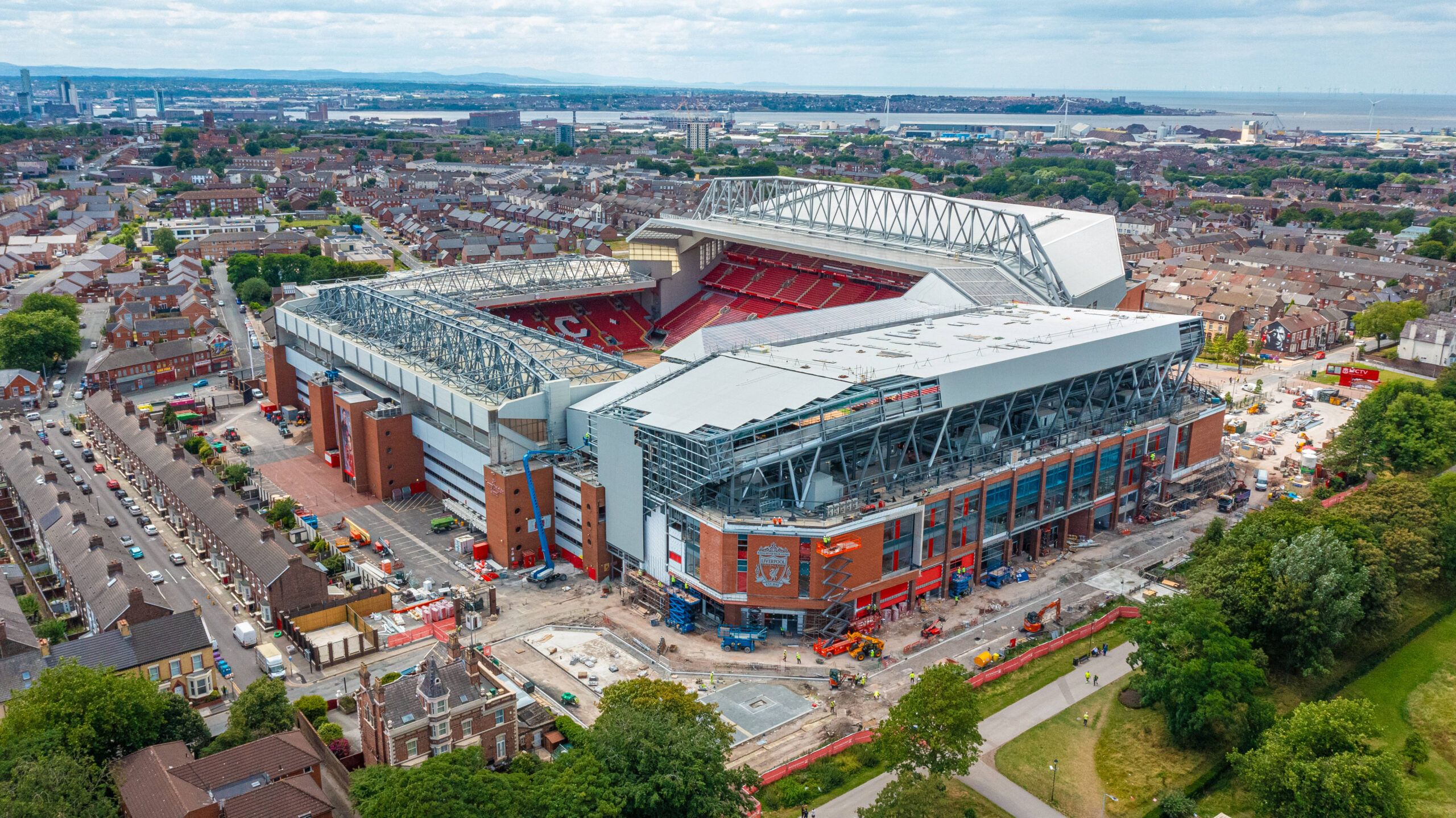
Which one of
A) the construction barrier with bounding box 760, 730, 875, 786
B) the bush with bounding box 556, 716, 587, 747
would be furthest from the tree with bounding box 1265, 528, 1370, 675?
the bush with bounding box 556, 716, 587, 747

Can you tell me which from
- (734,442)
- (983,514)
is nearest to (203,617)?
(734,442)

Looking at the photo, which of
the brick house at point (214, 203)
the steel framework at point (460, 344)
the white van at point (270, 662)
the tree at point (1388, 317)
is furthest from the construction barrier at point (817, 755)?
the brick house at point (214, 203)

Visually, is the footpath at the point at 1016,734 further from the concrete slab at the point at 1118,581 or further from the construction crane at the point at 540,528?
the construction crane at the point at 540,528

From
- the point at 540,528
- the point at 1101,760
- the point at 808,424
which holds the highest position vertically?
the point at 808,424

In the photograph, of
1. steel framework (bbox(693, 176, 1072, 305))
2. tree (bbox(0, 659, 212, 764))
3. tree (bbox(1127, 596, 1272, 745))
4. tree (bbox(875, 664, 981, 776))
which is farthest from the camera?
steel framework (bbox(693, 176, 1072, 305))

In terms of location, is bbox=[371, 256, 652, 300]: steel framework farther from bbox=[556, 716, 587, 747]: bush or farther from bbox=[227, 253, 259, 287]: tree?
bbox=[556, 716, 587, 747]: bush

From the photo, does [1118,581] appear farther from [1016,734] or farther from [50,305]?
[50,305]

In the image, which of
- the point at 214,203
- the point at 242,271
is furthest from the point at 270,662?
the point at 214,203
